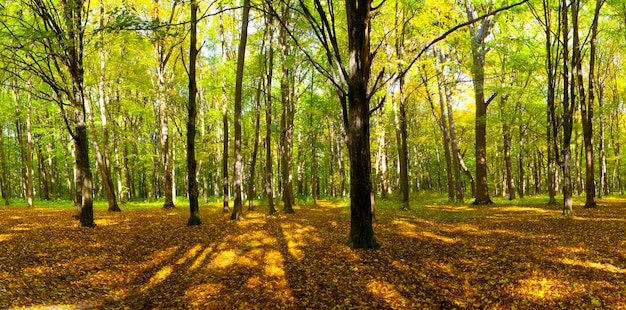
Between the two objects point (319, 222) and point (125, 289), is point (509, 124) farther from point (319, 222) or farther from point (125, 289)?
point (125, 289)

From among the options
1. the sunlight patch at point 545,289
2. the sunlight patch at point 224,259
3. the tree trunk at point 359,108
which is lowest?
the sunlight patch at point 224,259

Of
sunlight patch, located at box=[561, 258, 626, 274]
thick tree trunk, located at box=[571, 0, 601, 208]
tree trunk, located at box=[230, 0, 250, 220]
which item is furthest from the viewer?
thick tree trunk, located at box=[571, 0, 601, 208]

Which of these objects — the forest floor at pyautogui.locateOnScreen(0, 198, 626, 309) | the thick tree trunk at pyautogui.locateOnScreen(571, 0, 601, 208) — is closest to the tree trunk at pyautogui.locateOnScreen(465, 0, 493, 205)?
the thick tree trunk at pyautogui.locateOnScreen(571, 0, 601, 208)

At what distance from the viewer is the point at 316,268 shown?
7055mm

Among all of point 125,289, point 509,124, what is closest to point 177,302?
point 125,289

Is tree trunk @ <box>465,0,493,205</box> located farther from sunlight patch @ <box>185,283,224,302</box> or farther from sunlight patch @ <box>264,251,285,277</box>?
sunlight patch @ <box>185,283,224,302</box>

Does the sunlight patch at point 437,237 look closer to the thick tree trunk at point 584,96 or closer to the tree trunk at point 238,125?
the tree trunk at point 238,125

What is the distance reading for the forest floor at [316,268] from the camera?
5328 mm

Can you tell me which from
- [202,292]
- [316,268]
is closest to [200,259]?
[202,292]

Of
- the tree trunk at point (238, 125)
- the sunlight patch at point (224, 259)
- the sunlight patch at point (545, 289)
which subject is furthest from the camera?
the tree trunk at point (238, 125)

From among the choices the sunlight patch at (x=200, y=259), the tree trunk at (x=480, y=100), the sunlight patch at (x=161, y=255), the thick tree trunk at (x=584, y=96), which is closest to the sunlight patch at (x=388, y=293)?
the sunlight patch at (x=200, y=259)

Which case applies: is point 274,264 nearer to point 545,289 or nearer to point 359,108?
point 359,108

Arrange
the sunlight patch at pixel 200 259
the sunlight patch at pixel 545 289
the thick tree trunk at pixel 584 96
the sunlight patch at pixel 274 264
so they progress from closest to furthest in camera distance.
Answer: the sunlight patch at pixel 545 289, the sunlight patch at pixel 274 264, the sunlight patch at pixel 200 259, the thick tree trunk at pixel 584 96

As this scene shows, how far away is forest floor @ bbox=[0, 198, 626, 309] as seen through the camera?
17.5ft
